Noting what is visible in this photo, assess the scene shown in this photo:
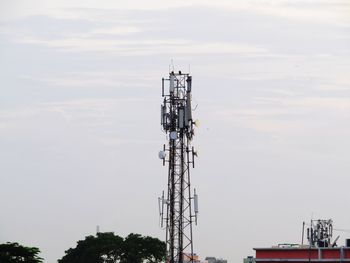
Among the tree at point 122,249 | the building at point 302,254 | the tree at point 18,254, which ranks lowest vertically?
the building at point 302,254

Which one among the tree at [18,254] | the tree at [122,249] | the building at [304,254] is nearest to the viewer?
the building at [304,254]

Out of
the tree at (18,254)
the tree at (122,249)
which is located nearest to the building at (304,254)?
the tree at (18,254)

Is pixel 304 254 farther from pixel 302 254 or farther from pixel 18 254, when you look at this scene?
pixel 18 254

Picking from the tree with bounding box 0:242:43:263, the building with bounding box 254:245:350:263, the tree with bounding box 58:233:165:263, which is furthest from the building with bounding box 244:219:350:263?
the tree with bounding box 58:233:165:263

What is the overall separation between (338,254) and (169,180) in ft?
35.7

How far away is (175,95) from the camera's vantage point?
7825 cm

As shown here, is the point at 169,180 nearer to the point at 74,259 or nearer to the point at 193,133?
the point at 193,133

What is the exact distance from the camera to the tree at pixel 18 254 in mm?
90750

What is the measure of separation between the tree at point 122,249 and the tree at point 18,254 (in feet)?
126

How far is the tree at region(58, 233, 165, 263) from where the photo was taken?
130 m

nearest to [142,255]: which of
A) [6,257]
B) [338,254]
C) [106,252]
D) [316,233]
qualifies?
[106,252]

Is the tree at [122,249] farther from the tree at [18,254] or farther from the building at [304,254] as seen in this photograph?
the building at [304,254]

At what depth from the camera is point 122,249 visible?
131875 mm

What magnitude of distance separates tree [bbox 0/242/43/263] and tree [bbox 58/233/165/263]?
38298mm
